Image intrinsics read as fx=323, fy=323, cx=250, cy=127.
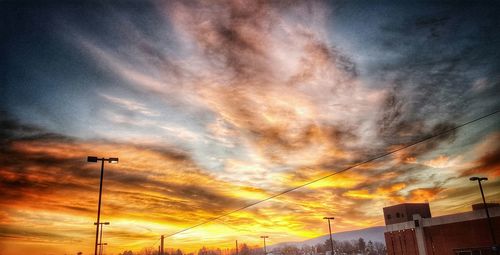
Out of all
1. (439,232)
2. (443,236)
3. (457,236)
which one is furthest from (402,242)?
(457,236)

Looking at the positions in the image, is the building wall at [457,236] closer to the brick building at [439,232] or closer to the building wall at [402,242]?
the brick building at [439,232]

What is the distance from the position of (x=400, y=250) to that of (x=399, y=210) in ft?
33.9

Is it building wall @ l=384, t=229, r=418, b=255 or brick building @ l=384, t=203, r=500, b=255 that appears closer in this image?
brick building @ l=384, t=203, r=500, b=255

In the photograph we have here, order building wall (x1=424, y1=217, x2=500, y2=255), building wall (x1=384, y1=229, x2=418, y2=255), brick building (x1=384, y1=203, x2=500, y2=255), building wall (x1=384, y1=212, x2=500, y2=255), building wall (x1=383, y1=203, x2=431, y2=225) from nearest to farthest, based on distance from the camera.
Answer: building wall (x1=424, y1=217, x2=500, y2=255) → brick building (x1=384, y1=203, x2=500, y2=255) → building wall (x1=384, y1=212, x2=500, y2=255) → building wall (x1=384, y1=229, x2=418, y2=255) → building wall (x1=383, y1=203, x2=431, y2=225)

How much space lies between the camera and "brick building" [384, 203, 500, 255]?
182 feet

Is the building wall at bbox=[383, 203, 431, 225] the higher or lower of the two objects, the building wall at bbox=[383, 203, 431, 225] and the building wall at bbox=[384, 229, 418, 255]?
the higher

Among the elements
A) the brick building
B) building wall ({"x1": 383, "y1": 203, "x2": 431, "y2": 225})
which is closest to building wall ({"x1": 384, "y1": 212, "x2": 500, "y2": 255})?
the brick building

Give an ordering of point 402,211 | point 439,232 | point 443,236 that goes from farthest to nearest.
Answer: point 402,211, point 439,232, point 443,236

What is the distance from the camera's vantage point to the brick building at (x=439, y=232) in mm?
55438

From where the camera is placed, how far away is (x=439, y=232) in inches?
2486

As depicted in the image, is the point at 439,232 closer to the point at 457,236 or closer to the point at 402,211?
the point at 457,236

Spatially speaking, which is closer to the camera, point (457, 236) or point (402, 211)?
point (457, 236)

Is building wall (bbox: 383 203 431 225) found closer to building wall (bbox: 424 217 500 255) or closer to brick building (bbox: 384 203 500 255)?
brick building (bbox: 384 203 500 255)

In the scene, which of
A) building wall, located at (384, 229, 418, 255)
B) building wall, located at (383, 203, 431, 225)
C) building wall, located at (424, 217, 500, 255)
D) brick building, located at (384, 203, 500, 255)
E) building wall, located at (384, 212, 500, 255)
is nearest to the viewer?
building wall, located at (424, 217, 500, 255)
